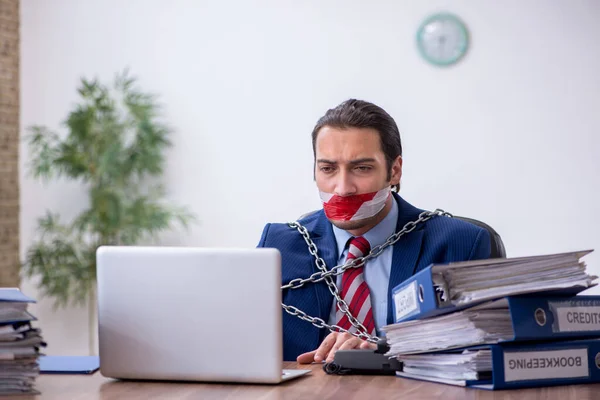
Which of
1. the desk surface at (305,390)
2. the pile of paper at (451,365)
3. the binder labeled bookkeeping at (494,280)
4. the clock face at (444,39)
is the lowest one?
the desk surface at (305,390)

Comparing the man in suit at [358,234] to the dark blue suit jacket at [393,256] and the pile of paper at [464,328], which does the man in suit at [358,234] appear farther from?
the pile of paper at [464,328]

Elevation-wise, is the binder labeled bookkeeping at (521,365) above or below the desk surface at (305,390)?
above

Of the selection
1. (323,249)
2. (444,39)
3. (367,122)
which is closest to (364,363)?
(323,249)

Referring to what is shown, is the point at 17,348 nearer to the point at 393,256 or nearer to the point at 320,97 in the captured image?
the point at 393,256

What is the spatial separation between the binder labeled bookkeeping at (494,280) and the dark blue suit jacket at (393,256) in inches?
34.2

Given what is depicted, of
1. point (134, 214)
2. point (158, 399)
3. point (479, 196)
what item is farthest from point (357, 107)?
point (134, 214)

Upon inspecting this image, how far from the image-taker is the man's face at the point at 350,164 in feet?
8.14

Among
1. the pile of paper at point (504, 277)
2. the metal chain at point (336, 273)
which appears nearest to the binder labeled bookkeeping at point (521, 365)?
the pile of paper at point (504, 277)

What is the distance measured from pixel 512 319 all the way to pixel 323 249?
3.76 ft

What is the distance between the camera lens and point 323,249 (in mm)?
2475

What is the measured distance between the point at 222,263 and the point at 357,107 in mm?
1204

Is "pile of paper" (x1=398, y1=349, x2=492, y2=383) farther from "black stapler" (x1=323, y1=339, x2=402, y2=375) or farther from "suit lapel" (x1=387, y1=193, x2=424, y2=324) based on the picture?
"suit lapel" (x1=387, y1=193, x2=424, y2=324)

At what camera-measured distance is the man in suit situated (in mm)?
2322

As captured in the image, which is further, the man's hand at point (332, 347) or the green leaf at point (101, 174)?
the green leaf at point (101, 174)
